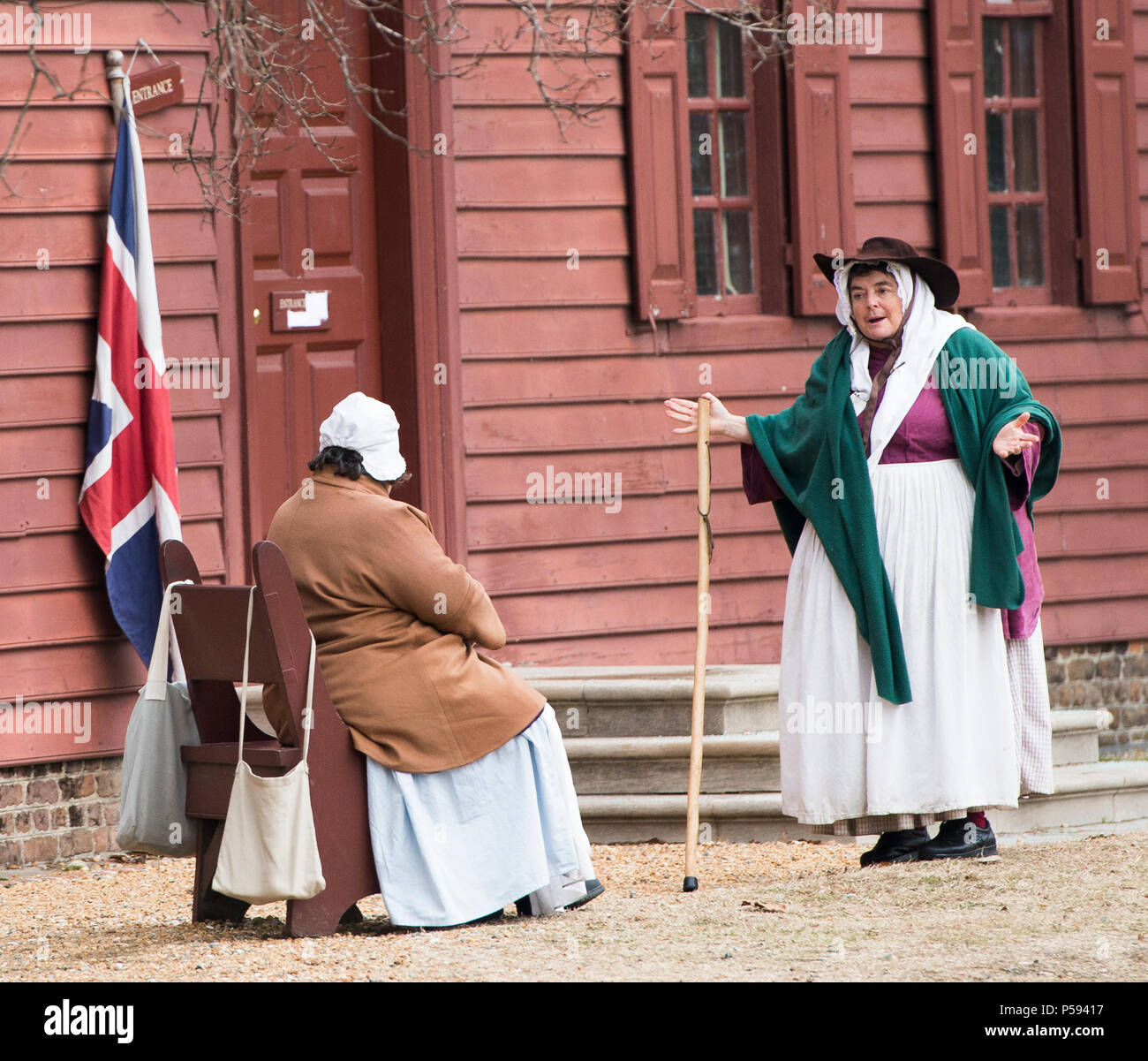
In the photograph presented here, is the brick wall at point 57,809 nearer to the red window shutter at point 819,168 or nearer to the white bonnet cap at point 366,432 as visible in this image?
the white bonnet cap at point 366,432

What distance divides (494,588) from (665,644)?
2.92 ft

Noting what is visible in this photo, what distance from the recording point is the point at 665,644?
8.04m

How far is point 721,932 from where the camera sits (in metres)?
4.71

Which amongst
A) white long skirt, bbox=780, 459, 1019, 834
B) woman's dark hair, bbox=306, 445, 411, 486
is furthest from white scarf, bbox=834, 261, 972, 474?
woman's dark hair, bbox=306, 445, 411, 486

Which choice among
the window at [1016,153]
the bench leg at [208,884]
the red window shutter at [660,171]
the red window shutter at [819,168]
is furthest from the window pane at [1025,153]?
the bench leg at [208,884]

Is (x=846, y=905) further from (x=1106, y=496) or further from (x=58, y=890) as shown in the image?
(x=1106, y=496)

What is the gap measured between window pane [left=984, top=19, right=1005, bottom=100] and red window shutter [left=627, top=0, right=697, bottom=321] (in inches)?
70.0

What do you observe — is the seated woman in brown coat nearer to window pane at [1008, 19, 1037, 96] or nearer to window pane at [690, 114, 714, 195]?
window pane at [690, 114, 714, 195]

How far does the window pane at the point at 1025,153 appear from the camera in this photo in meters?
8.89

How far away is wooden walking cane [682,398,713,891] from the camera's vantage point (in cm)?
547

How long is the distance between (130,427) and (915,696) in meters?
3.16

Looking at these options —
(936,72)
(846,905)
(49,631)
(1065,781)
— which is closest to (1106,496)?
(936,72)

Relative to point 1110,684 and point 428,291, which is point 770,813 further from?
point 1110,684

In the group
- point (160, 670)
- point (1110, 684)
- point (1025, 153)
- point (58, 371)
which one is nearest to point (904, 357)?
point (160, 670)
